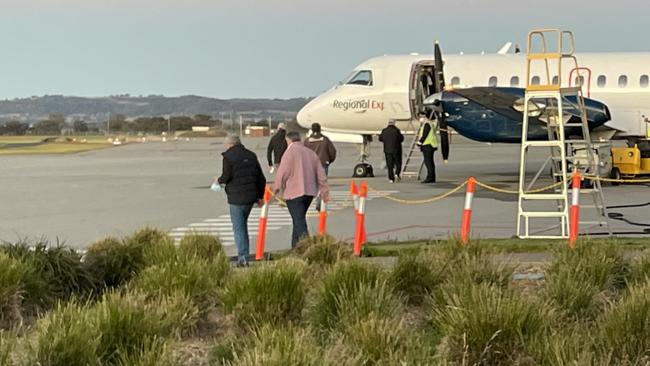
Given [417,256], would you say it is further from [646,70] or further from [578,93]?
[646,70]

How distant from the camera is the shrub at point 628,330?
7.18 metres

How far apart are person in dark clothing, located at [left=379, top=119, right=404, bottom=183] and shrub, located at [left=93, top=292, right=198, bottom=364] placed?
1897 centimetres

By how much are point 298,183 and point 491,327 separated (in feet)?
22.2

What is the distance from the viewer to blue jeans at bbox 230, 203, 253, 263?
1324 cm

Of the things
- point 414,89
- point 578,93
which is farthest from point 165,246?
point 414,89

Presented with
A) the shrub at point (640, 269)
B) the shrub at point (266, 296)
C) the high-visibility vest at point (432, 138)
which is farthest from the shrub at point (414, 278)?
the high-visibility vest at point (432, 138)

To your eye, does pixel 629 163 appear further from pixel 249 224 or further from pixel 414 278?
pixel 414 278

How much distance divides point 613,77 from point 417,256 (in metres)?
20.1

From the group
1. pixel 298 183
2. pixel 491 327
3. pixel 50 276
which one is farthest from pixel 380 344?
pixel 298 183

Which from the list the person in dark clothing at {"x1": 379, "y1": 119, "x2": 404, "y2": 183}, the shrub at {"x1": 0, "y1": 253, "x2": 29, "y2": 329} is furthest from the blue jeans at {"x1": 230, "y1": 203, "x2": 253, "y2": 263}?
the person in dark clothing at {"x1": 379, "y1": 119, "x2": 404, "y2": 183}

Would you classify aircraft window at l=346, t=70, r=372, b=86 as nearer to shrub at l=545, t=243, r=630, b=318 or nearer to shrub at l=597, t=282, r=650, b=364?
shrub at l=545, t=243, r=630, b=318

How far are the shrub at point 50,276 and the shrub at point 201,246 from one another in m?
1.19

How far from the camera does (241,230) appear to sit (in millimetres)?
13344

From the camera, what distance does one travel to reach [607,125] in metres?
28.0
